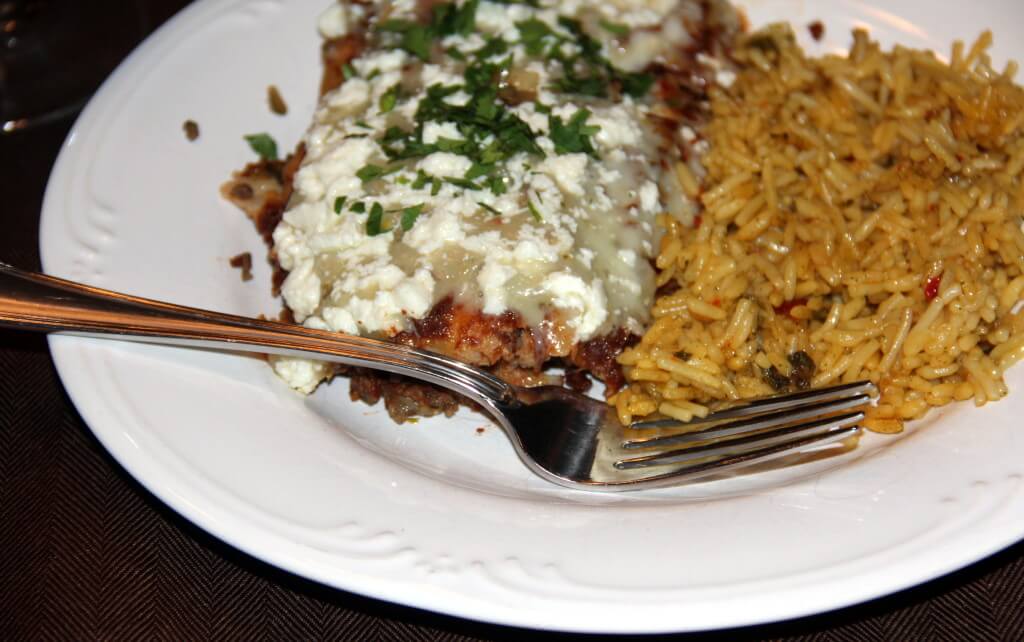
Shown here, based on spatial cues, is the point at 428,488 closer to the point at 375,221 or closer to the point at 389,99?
the point at 375,221

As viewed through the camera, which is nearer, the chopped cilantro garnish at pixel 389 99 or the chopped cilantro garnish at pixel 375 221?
the chopped cilantro garnish at pixel 375 221

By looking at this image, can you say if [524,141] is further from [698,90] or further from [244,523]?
[244,523]

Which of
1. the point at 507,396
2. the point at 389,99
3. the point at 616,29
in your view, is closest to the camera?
the point at 507,396

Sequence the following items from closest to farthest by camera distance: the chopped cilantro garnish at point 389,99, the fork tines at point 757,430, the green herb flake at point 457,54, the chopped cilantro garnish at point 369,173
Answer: the fork tines at point 757,430
the chopped cilantro garnish at point 369,173
the chopped cilantro garnish at point 389,99
the green herb flake at point 457,54

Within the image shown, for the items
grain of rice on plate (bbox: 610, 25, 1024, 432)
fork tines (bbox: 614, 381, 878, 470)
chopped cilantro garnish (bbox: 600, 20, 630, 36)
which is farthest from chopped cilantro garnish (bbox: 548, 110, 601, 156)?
fork tines (bbox: 614, 381, 878, 470)

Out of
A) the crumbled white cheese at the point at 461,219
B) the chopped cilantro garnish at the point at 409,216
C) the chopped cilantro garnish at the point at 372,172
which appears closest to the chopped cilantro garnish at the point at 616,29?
the crumbled white cheese at the point at 461,219

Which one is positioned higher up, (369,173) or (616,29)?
(616,29)

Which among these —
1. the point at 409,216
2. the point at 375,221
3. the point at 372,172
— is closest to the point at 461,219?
the point at 409,216

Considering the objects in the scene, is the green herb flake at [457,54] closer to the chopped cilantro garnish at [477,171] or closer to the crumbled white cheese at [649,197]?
the chopped cilantro garnish at [477,171]

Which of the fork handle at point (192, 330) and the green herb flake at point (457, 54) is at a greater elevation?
the green herb flake at point (457, 54)
